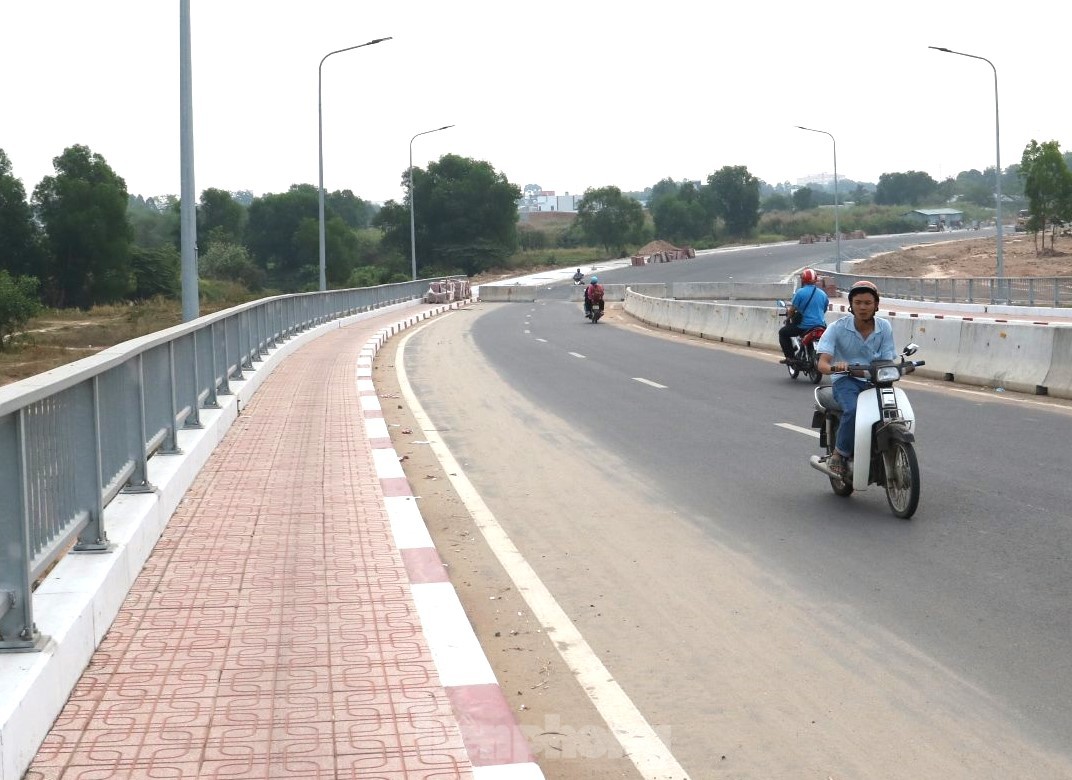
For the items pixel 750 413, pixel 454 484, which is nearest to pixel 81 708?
pixel 454 484

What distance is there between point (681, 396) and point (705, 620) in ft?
37.5

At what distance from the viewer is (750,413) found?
15.7 m

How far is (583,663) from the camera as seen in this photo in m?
5.93

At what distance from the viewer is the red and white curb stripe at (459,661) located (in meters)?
4.63

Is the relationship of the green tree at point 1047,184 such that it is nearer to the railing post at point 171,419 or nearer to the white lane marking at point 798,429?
the white lane marking at point 798,429

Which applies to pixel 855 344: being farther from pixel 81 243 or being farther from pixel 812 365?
pixel 81 243

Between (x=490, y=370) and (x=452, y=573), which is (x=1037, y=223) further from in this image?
(x=452, y=573)

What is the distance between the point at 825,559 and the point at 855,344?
2297mm

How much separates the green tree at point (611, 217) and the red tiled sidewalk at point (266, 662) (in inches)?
5321

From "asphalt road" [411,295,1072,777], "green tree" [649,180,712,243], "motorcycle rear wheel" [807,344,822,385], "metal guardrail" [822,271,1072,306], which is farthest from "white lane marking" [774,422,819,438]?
"green tree" [649,180,712,243]

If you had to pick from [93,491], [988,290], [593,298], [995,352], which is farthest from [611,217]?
[93,491]

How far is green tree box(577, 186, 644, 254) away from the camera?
144 meters

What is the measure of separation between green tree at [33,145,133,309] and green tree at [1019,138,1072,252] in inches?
2705

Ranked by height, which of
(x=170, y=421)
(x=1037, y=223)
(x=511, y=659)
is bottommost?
(x=511, y=659)
